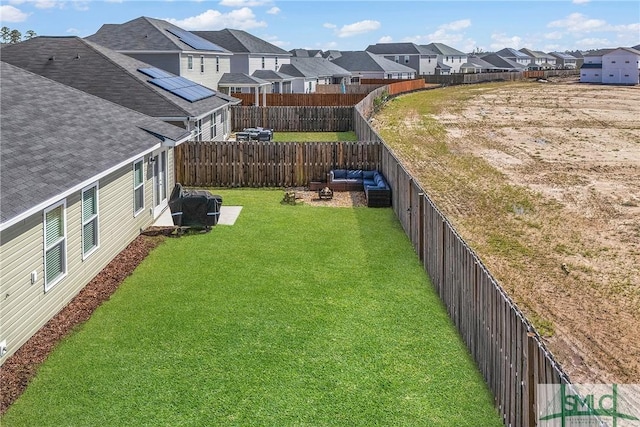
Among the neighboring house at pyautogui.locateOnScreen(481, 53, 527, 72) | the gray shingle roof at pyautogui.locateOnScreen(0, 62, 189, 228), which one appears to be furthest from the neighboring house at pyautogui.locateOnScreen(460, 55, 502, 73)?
the gray shingle roof at pyautogui.locateOnScreen(0, 62, 189, 228)

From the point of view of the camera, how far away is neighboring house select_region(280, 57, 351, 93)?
63409 millimetres

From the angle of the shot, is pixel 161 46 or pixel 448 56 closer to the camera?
pixel 161 46

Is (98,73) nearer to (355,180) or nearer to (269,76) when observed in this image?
(355,180)

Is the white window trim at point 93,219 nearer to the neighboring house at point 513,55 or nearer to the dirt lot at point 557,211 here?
the dirt lot at point 557,211

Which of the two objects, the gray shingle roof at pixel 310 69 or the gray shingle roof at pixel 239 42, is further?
the gray shingle roof at pixel 310 69

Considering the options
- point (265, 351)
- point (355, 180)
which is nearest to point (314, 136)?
point (355, 180)

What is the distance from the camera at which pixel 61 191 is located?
10.6m

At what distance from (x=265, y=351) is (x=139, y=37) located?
35483 millimetres

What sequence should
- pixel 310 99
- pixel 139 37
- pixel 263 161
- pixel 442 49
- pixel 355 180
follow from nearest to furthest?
pixel 355 180 < pixel 263 161 < pixel 139 37 < pixel 310 99 < pixel 442 49

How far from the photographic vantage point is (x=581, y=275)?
13008mm

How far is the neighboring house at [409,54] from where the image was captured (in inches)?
4459

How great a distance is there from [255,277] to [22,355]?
4923 mm

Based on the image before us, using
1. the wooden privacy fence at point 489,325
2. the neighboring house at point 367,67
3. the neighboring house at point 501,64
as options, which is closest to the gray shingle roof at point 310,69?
the neighboring house at point 367,67

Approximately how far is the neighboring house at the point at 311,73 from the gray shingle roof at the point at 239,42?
248 centimetres
